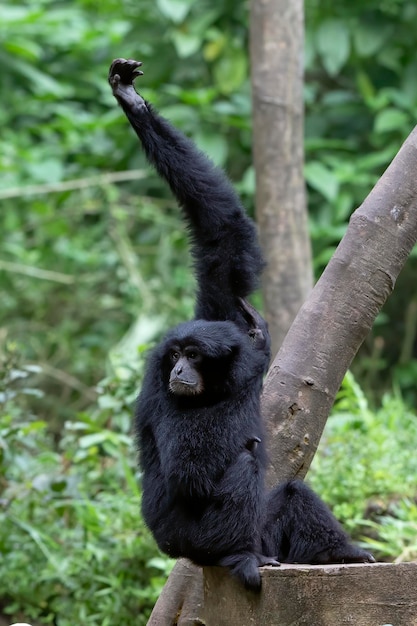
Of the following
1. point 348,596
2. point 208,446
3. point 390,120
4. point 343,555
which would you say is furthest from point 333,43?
point 348,596

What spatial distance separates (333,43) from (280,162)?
2.37 m

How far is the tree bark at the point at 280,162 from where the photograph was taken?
22.7 ft

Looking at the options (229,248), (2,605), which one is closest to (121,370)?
(2,605)

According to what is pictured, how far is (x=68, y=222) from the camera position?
10.5 m

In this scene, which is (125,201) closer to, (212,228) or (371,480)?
(371,480)

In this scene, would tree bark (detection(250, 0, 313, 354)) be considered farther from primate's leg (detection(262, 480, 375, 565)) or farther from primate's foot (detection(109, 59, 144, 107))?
primate's leg (detection(262, 480, 375, 565))

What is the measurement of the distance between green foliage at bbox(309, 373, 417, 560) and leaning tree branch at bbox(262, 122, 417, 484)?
63.8 inches

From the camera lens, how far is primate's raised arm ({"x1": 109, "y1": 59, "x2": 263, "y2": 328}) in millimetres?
4387

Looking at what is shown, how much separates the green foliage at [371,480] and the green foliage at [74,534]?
131 cm

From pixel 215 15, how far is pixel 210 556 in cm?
661

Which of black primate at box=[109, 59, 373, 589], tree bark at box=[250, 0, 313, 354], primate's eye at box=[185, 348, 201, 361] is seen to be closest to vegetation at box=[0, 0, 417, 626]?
tree bark at box=[250, 0, 313, 354]

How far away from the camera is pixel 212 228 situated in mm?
4469

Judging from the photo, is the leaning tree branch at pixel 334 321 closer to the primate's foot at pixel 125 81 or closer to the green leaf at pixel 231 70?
the primate's foot at pixel 125 81

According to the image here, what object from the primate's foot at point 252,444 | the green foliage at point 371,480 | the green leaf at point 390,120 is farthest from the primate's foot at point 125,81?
the green leaf at point 390,120
